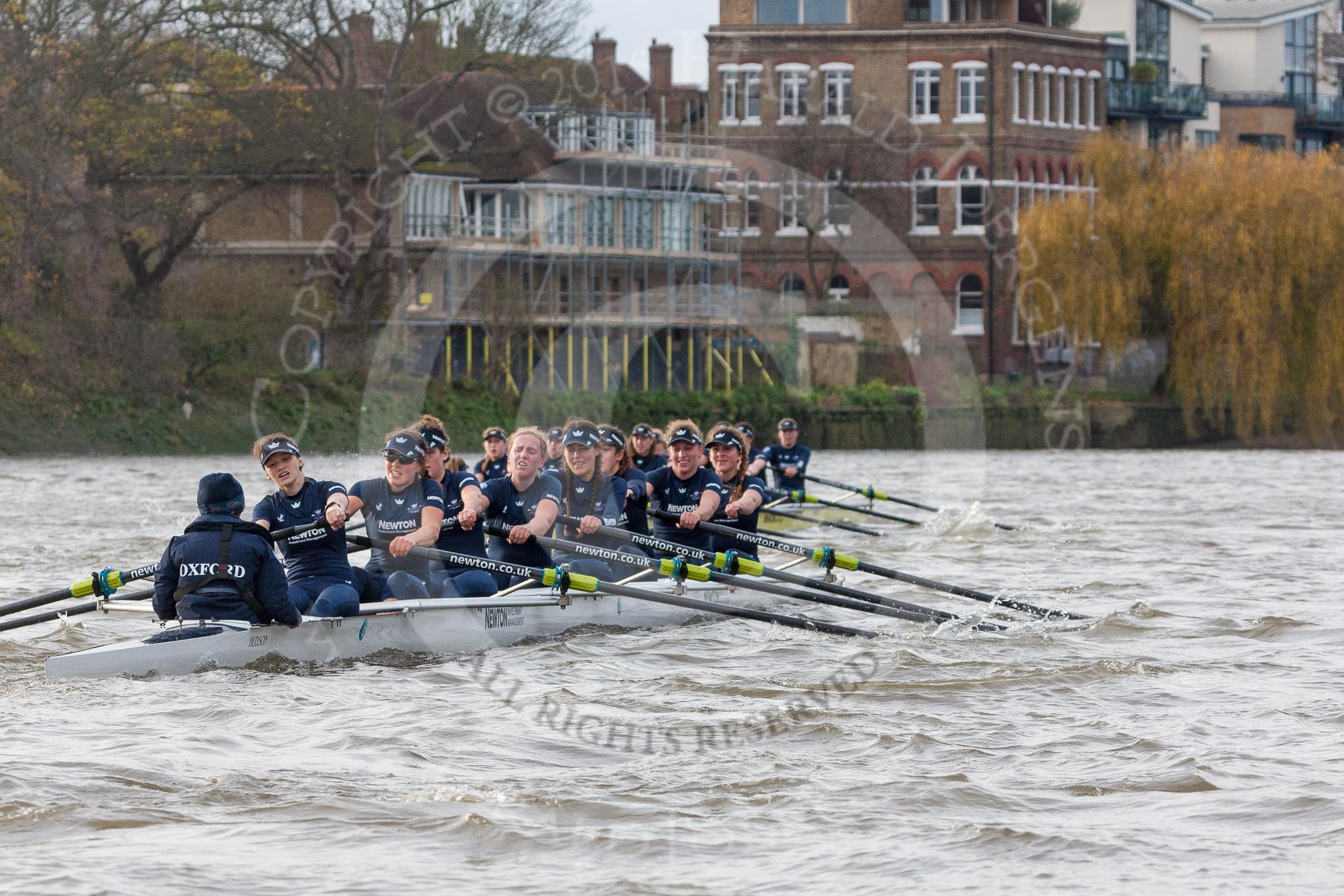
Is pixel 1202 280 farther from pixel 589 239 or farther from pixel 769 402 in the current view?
pixel 589 239

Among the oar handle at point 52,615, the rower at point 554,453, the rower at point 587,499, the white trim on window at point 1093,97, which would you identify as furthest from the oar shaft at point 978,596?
the white trim on window at point 1093,97

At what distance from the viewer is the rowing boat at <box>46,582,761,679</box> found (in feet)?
34.2

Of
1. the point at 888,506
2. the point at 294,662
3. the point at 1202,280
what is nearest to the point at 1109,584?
the point at 294,662

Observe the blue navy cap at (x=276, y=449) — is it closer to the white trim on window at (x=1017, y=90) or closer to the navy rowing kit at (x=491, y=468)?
the navy rowing kit at (x=491, y=468)

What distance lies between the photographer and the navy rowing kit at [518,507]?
41.9 ft

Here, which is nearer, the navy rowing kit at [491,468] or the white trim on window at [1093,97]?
the navy rowing kit at [491,468]

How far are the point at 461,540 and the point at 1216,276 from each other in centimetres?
3579

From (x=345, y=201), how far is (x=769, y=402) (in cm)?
1215

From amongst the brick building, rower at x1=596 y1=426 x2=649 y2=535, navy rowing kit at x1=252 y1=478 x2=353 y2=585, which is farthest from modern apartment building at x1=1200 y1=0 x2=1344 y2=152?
navy rowing kit at x1=252 y1=478 x2=353 y2=585

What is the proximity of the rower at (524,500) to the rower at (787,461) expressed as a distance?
29.8 ft

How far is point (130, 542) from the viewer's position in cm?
2114

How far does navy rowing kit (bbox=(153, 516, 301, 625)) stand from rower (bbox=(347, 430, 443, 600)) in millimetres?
1372

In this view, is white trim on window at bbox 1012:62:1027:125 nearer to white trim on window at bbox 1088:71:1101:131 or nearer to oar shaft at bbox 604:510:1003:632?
white trim on window at bbox 1088:71:1101:131

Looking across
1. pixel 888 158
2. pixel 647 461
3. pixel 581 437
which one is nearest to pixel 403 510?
pixel 581 437
